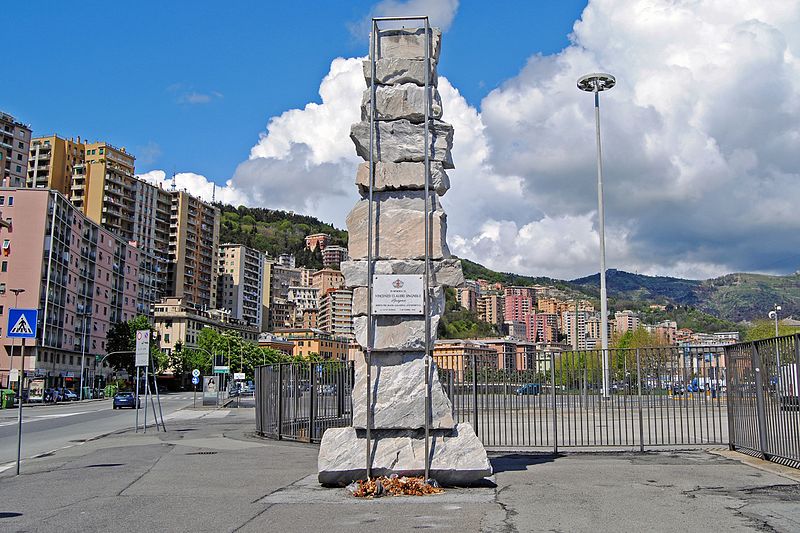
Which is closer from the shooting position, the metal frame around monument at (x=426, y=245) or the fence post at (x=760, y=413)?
the metal frame around monument at (x=426, y=245)

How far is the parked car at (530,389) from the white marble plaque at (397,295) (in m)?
6.03

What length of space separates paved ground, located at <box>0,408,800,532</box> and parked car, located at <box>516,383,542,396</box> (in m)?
1.64

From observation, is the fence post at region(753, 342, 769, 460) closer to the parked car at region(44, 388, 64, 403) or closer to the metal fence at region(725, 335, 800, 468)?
the metal fence at region(725, 335, 800, 468)

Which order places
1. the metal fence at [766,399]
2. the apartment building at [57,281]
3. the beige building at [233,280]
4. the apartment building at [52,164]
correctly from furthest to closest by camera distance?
the beige building at [233,280]
the apartment building at [52,164]
the apartment building at [57,281]
the metal fence at [766,399]

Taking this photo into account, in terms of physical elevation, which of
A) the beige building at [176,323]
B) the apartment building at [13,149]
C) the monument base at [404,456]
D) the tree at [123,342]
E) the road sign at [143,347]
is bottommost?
the monument base at [404,456]

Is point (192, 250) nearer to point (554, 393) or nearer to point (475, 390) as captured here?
point (475, 390)

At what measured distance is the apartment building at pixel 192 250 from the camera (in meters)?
164

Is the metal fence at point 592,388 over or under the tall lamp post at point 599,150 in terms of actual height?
under

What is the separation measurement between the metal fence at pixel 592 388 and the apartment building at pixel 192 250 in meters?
148

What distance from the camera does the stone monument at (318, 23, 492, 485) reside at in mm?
9977

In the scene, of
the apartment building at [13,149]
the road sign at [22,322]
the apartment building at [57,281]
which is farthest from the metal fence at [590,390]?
the apartment building at [13,149]

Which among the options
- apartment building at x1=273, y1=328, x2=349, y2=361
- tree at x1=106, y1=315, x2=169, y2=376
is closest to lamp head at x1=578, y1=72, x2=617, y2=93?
tree at x1=106, y1=315, x2=169, y2=376

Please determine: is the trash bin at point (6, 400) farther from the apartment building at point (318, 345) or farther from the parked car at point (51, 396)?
the apartment building at point (318, 345)

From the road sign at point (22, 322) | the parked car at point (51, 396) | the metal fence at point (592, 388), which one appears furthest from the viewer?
the parked car at point (51, 396)
